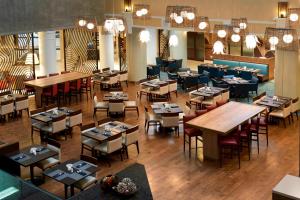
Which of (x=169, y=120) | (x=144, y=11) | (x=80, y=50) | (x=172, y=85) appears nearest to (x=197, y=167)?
(x=169, y=120)

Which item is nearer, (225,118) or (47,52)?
(225,118)

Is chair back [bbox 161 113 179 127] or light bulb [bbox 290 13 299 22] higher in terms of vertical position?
light bulb [bbox 290 13 299 22]

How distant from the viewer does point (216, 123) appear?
11867 mm

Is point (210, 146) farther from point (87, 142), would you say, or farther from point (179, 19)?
point (179, 19)

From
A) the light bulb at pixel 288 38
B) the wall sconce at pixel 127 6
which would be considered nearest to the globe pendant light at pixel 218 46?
the light bulb at pixel 288 38

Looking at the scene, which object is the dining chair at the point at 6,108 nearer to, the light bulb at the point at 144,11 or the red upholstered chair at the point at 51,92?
the red upholstered chair at the point at 51,92

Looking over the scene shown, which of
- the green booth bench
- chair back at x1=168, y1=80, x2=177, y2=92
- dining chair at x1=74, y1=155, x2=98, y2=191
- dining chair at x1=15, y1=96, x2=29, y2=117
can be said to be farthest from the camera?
the green booth bench

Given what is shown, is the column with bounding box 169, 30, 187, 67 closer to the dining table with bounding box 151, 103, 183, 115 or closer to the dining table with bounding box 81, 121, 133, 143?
the dining table with bounding box 151, 103, 183, 115

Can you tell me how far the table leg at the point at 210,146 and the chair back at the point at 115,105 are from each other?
425cm

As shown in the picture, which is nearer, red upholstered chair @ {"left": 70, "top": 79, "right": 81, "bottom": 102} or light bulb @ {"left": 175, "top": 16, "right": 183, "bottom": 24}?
light bulb @ {"left": 175, "top": 16, "right": 183, "bottom": 24}

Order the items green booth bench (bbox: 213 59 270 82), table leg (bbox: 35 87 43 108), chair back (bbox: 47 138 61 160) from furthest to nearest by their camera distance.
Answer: green booth bench (bbox: 213 59 270 82) < table leg (bbox: 35 87 43 108) < chair back (bbox: 47 138 61 160)

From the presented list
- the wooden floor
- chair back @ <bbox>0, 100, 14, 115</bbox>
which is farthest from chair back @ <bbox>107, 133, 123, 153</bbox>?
chair back @ <bbox>0, 100, 14, 115</bbox>

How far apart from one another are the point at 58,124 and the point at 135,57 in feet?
27.9

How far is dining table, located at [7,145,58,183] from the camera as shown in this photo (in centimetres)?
1020
